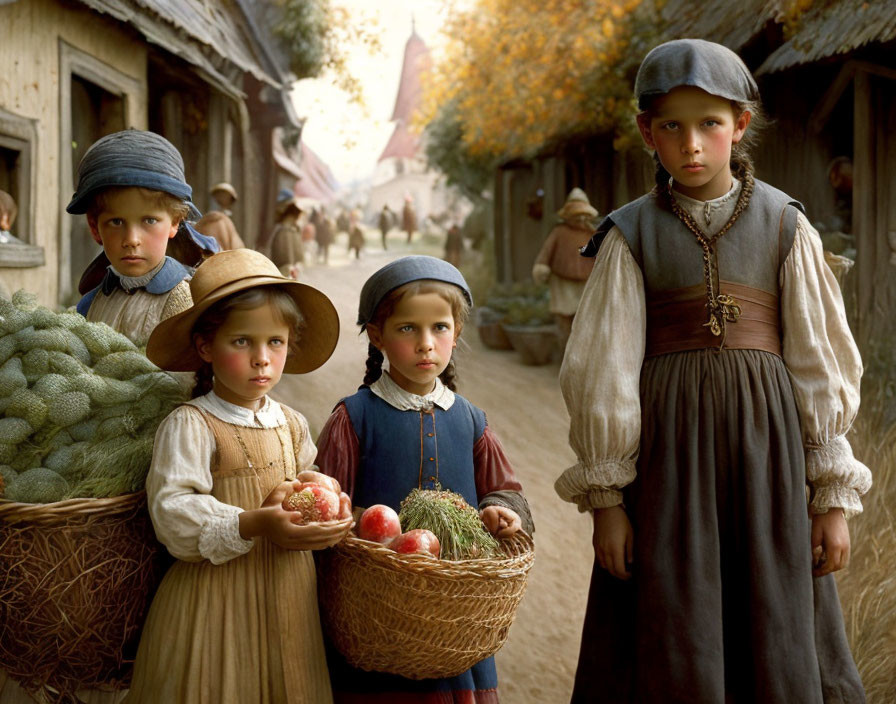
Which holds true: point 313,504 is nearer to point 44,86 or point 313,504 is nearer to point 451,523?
point 451,523

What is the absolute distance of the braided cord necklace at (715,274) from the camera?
2428 mm

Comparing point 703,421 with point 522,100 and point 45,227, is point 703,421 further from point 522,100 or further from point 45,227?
point 522,100

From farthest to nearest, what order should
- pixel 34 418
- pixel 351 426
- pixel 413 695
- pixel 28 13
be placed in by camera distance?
pixel 28 13 < pixel 351 426 < pixel 413 695 < pixel 34 418

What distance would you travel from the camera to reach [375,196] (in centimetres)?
4041

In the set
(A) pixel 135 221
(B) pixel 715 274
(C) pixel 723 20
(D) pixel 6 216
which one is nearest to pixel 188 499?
(A) pixel 135 221

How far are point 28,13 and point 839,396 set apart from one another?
5.51 m

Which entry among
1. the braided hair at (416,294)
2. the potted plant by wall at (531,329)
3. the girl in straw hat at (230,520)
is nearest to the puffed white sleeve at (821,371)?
the braided hair at (416,294)

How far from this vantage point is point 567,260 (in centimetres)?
934

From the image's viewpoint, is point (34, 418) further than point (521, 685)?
No

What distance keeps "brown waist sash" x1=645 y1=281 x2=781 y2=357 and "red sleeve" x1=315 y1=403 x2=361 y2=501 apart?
875 millimetres

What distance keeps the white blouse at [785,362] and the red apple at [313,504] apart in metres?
0.67

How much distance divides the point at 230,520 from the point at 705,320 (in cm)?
131

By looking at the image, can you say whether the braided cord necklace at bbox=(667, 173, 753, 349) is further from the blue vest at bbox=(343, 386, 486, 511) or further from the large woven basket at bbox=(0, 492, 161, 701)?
the large woven basket at bbox=(0, 492, 161, 701)

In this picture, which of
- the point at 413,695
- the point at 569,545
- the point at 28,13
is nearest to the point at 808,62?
the point at 569,545
